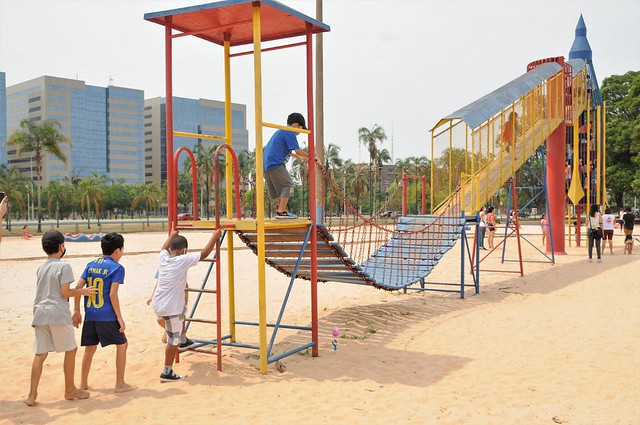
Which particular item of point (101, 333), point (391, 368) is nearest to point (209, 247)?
point (101, 333)

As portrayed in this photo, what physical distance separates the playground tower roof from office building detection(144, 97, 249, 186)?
323 ft

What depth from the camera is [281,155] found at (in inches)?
301

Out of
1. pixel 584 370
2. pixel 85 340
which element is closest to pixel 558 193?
pixel 584 370

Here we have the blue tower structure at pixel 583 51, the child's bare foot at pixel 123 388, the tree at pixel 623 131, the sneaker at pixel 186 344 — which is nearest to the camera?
the child's bare foot at pixel 123 388

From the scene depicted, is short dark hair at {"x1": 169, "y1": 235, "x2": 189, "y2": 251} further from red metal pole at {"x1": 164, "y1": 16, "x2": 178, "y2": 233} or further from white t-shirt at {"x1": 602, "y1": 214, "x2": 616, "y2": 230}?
white t-shirt at {"x1": 602, "y1": 214, "x2": 616, "y2": 230}

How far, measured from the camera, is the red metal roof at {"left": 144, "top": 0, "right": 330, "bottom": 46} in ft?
21.7

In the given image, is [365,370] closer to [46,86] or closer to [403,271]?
[403,271]

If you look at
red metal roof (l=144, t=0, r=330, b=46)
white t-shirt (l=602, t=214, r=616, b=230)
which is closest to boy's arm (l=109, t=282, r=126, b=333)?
red metal roof (l=144, t=0, r=330, b=46)

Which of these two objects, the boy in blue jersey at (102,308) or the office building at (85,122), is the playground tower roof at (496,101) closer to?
the boy in blue jersey at (102,308)

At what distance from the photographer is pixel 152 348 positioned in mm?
7672

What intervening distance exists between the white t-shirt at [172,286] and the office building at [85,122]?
399ft

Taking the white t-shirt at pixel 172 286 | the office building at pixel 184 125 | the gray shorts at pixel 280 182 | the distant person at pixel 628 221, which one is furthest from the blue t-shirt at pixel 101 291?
the office building at pixel 184 125

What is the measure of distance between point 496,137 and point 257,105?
9.21 meters

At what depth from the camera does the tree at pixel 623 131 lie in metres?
48.4
